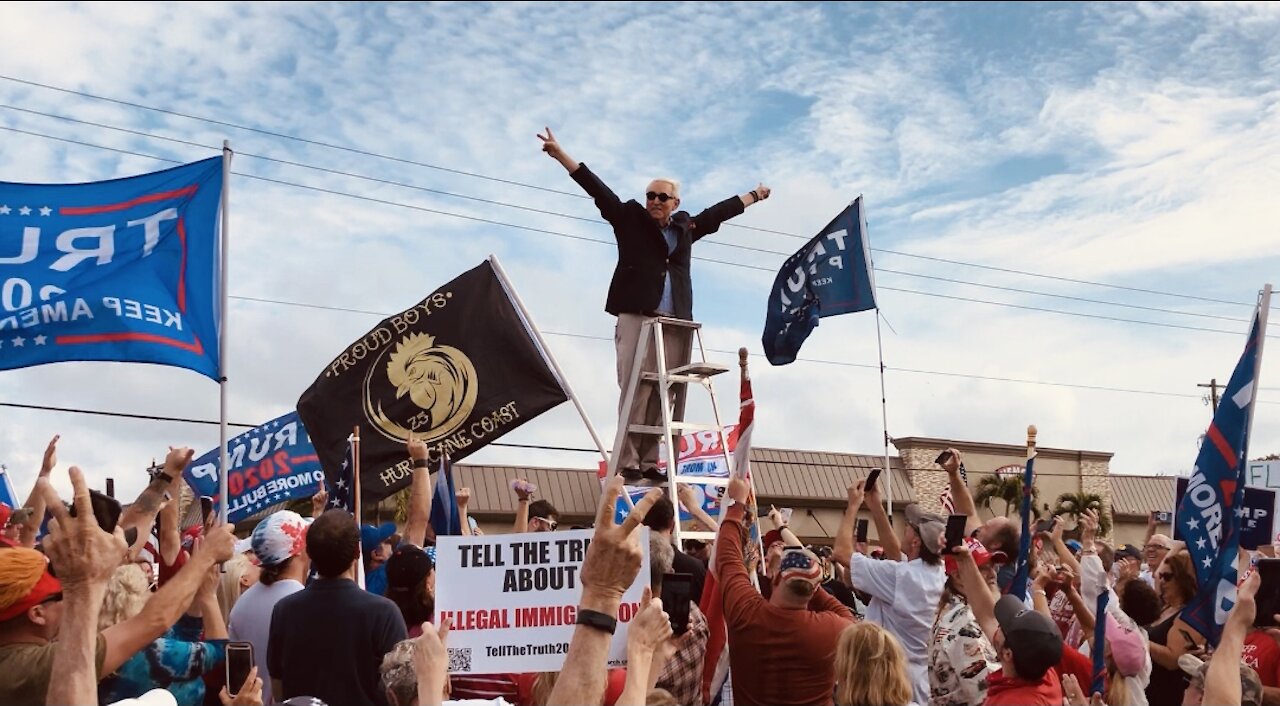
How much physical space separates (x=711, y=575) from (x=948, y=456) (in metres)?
2.11

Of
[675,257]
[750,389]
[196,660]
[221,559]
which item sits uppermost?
[675,257]

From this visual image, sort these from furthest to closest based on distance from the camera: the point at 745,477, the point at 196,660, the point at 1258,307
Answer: the point at 1258,307 → the point at 745,477 → the point at 196,660

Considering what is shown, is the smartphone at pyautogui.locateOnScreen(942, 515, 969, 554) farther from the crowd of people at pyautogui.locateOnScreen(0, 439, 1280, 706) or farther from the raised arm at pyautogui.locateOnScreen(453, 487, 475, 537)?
the raised arm at pyautogui.locateOnScreen(453, 487, 475, 537)

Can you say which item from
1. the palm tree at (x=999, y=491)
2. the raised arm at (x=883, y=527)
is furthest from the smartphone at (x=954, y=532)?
the palm tree at (x=999, y=491)

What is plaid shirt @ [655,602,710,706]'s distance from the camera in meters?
5.84

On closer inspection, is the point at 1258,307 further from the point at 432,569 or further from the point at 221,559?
the point at 221,559

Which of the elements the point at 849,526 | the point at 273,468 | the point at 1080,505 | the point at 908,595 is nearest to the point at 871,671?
the point at 908,595

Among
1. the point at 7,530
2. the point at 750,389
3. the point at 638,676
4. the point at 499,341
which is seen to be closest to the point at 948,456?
the point at 750,389

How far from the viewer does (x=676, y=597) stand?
441 centimetres

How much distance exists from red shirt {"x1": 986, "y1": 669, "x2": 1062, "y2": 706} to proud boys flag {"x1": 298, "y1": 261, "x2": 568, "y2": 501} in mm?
4328

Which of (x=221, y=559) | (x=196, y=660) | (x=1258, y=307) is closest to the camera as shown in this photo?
(x=221, y=559)

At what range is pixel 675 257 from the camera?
9.47m

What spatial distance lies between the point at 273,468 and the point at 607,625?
43.4 ft

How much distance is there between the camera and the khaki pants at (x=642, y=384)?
30.4 ft
